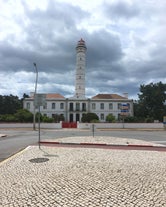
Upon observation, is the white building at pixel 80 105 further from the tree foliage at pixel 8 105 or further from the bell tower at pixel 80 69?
the tree foliage at pixel 8 105

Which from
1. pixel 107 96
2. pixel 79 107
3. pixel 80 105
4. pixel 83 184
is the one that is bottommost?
pixel 83 184

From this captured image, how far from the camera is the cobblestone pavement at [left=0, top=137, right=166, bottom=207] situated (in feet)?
13.1

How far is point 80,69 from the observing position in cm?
7262

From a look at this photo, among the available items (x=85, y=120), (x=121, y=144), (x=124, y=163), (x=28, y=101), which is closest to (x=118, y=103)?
(x=85, y=120)

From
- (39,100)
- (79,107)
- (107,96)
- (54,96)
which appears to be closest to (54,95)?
(54,96)

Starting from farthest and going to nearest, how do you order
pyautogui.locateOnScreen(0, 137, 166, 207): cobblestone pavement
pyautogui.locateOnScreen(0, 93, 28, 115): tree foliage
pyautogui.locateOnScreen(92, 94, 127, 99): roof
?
pyautogui.locateOnScreen(0, 93, 28, 115): tree foliage, pyautogui.locateOnScreen(92, 94, 127, 99): roof, pyautogui.locateOnScreen(0, 137, 166, 207): cobblestone pavement

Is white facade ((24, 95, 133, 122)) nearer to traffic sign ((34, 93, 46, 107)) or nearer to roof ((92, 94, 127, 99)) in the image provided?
roof ((92, 94, 127, 99))

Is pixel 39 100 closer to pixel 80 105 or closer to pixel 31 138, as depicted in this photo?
pixel 31 138

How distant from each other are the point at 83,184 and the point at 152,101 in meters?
67.9

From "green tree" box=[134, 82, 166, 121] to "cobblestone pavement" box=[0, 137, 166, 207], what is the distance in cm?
6412

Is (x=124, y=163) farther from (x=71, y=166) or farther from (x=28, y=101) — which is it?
(x=28, y=101)

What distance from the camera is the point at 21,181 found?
529cm

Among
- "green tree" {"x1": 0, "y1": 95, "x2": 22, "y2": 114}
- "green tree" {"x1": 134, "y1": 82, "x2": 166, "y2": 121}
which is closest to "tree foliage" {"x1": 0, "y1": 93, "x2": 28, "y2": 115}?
"green tree" {"x1": 0, "y1": 95, "x2": 22, "y2": 114}

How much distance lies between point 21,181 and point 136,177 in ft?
9.73
